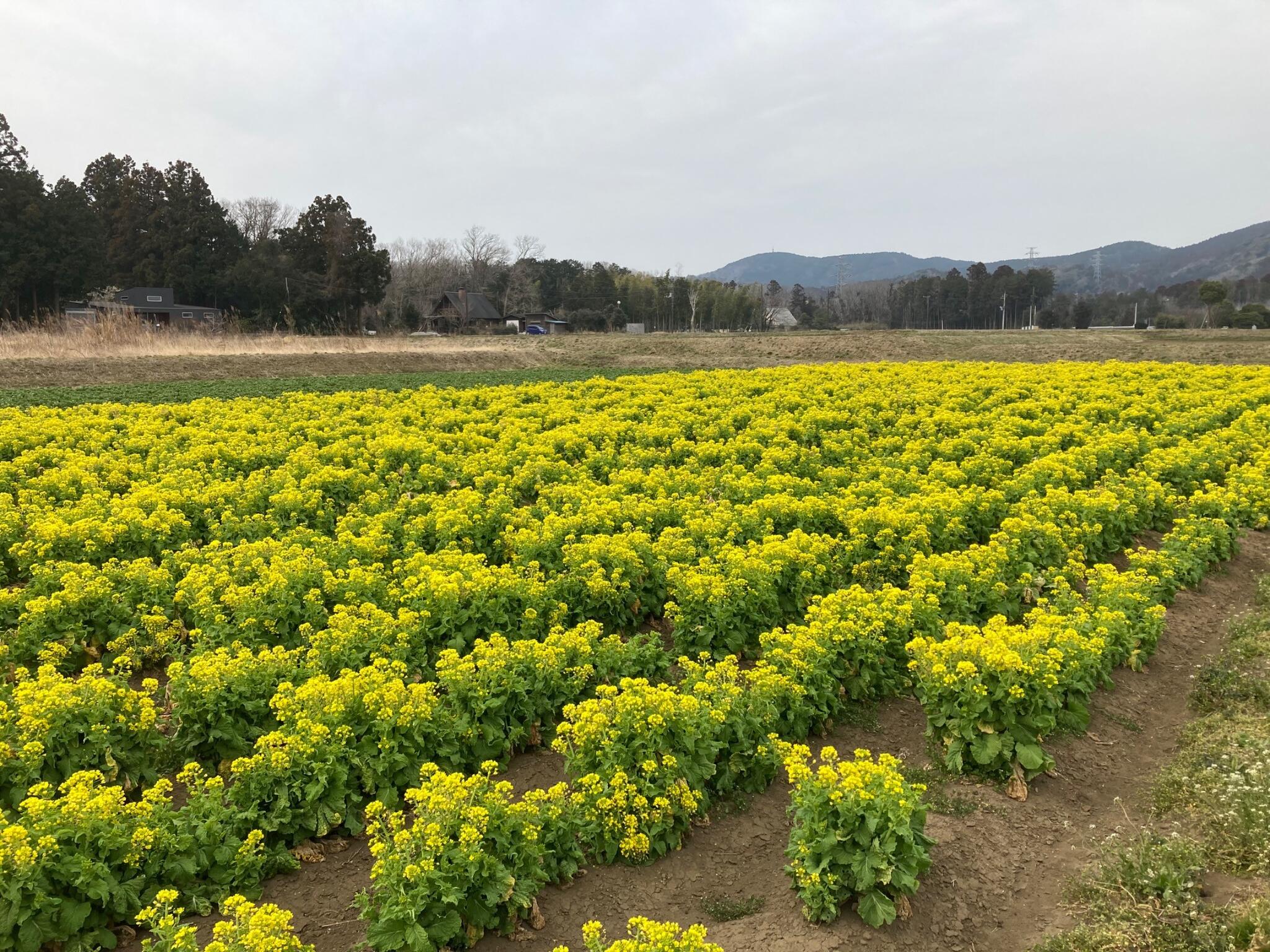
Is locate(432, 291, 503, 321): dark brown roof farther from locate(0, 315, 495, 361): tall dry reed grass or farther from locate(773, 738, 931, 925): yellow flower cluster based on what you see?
locate(773, 738, 931, 925): yellow flower cluster

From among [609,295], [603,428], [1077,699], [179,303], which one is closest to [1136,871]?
[1077,699]

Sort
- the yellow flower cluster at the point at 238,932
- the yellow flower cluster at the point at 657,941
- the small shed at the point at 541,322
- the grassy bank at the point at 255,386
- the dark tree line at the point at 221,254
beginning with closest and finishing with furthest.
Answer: the yellow flower cluster at the point at 657,941 → the yellow flower cluster at the point at 238,932 → the grassy bank at the point at 255,386 → the dark tree line at the point at 221,254 → the small shed at the point at 541,322

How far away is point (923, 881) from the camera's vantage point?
5.33 m

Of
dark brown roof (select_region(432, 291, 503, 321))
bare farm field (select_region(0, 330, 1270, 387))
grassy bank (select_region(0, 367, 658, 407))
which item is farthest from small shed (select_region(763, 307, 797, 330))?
grassy bank (select_region(0, 367, 658, 407))

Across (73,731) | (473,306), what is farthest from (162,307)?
(73,731)

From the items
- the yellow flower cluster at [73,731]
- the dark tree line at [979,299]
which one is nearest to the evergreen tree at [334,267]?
the yellow flower cluster at [73,731]

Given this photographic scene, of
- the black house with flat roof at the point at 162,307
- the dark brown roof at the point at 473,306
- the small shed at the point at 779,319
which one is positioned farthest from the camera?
the small shed at the point at 779,319

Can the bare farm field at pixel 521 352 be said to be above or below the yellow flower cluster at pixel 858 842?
above

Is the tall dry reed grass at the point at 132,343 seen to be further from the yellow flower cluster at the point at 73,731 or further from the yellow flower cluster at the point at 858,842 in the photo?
the yellow flower cluster at the point at 858,842

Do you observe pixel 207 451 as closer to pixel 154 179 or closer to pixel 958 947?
pixel 958 947

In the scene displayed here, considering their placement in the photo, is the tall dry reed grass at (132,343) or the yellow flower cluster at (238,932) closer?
the yellow flower cluster at (238,932)

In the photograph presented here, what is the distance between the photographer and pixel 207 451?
1471 centimetres

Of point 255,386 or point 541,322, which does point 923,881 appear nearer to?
point 255,386

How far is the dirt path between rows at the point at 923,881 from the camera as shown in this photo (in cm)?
501
